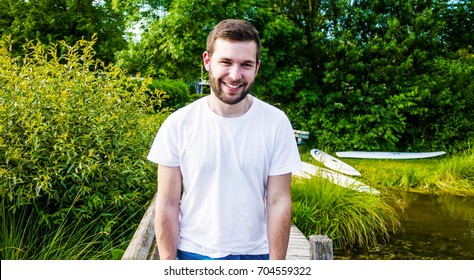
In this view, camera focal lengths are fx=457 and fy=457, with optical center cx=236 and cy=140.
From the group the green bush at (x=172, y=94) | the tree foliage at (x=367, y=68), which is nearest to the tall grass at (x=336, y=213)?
the tree foliage at (x=367, y=68)

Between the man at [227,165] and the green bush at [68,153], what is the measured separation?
2049mm

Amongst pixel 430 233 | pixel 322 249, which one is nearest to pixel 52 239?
pixel 322 249

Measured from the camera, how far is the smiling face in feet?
5.35

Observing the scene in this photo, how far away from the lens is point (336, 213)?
548cm

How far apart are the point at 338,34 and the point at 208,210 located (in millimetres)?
10452

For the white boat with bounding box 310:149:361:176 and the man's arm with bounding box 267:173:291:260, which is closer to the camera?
the man's arm with bounding box 267:173:291:260

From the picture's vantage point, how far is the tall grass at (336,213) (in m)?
5.22

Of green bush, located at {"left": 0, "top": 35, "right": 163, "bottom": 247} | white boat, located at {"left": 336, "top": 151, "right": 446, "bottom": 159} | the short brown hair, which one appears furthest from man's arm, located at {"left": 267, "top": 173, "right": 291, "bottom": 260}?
white boat, located at {"left": 336, "top": 151, "right": 446, "bottom": 159}

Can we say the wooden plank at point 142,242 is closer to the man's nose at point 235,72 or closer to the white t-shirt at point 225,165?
the white t-shirt at point 225,165

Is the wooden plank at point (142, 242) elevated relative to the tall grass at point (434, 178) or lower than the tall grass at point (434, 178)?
elevated

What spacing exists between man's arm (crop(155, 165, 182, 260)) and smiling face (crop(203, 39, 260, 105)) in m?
0.33

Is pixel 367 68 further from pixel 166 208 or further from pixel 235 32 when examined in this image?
pixel 166 208

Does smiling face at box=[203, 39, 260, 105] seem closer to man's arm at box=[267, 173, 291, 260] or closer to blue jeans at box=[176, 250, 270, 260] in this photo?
man's arm at box=[267, 173, 291, 260]

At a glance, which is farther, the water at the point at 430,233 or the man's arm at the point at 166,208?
the water at the point at 430,233
